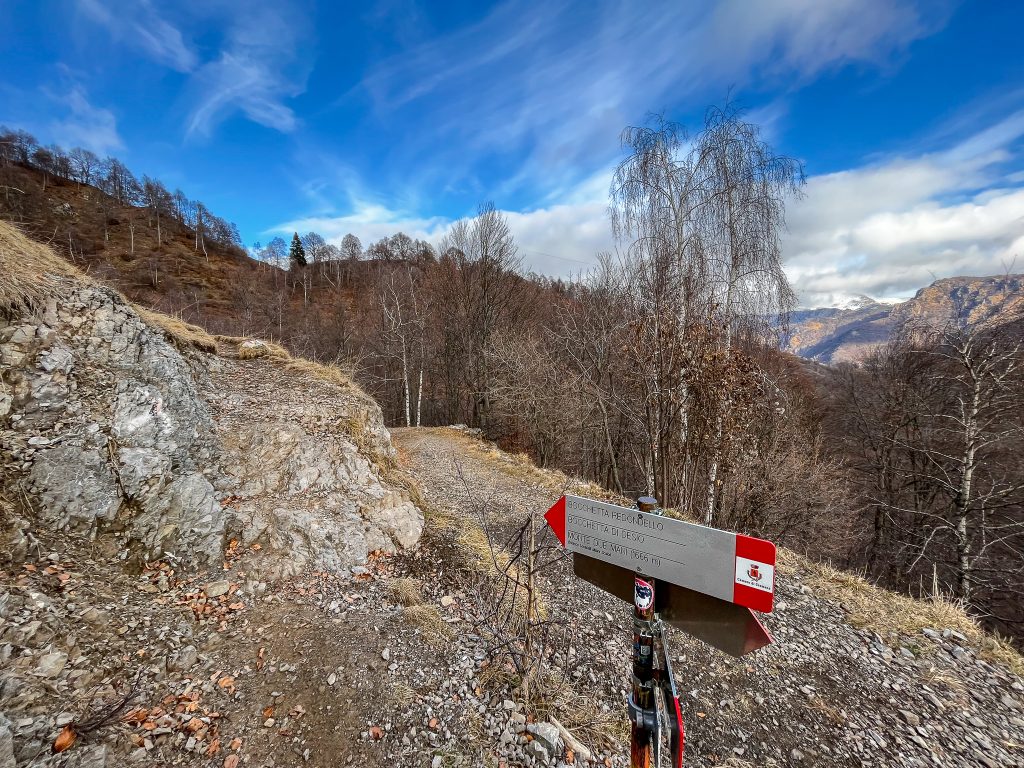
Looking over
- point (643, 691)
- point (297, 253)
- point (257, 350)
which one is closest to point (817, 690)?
point (643, 691)

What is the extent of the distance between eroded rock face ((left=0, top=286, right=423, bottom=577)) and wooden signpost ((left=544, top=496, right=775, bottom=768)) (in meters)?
4.23

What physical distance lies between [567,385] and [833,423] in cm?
1635

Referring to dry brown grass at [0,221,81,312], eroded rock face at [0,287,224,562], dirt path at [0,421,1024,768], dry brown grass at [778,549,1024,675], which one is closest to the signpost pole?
dirt path at [0,421,1024,768]

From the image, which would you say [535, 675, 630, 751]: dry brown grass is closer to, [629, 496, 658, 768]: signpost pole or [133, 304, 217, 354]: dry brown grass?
[629, 496, 658, 768]: signpost pole

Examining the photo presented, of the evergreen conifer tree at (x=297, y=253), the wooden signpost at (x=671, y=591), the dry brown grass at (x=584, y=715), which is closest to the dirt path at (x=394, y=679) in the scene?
the dry brown grass at (x=584, y=715)

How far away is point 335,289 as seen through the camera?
4794 centimetres

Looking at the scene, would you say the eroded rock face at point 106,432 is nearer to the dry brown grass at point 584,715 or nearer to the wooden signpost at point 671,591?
the dry brown grass at point 584,715

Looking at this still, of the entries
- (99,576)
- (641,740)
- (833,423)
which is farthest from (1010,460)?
(99,576)

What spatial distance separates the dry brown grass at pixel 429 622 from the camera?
12.3 feet

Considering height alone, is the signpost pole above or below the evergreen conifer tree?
→ below

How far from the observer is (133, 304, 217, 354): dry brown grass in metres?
5.72

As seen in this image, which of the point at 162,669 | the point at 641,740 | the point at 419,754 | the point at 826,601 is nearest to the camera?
the point at 641,740

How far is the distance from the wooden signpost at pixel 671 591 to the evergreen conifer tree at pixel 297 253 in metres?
63.4

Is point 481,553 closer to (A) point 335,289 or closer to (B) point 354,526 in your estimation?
(B) point 354,526
